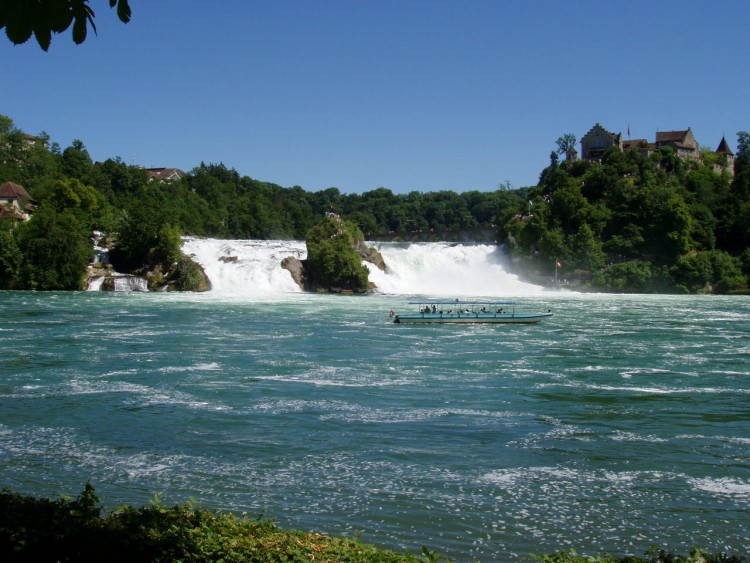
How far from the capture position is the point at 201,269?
5116cm

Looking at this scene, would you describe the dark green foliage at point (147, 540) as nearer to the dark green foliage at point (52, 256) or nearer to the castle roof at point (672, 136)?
the dark green foliage at point (52, 256)

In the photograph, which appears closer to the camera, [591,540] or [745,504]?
[591,540]

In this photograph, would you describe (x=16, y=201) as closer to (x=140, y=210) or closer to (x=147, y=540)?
(x=140, y=210)

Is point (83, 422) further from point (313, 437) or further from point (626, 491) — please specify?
point (626, 491)

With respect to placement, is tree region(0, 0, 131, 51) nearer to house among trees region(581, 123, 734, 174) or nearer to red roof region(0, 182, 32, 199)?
red roof region(0, 182, 32, 199)

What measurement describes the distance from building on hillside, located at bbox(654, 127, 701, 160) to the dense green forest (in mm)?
2341

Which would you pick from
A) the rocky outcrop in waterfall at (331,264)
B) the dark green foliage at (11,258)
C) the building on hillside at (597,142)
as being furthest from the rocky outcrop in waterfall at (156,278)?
the building on hillside at (597,142)

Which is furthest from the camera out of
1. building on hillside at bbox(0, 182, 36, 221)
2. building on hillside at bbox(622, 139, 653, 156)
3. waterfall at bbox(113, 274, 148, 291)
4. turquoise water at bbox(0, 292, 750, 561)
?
building on hillside at bbox(622, 139, 653, 156)

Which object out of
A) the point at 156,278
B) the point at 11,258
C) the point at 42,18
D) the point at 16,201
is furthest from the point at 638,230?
the point at 42,18

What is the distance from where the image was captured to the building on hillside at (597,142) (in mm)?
86938

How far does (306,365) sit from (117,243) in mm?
37842

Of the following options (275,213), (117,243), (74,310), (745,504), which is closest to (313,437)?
(745,504)

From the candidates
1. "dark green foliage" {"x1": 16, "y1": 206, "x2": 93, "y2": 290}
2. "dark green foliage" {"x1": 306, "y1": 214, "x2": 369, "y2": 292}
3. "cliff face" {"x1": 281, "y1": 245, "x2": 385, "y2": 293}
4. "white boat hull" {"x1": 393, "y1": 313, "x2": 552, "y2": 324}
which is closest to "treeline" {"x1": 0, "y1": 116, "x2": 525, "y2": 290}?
"dark green foliage" {"x1": 16, "y1": 206, "x2": 93, "y2": 290}

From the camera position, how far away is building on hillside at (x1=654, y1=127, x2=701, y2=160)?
278 feet
